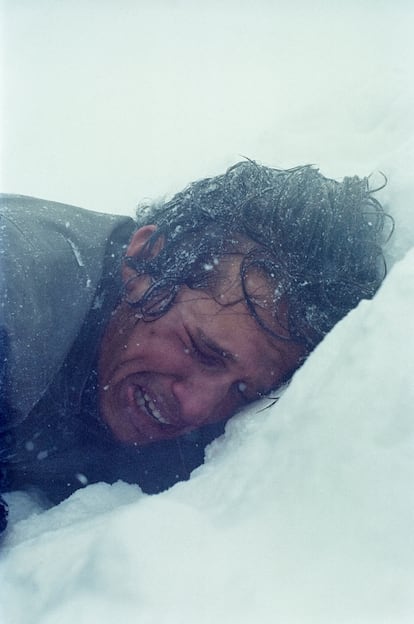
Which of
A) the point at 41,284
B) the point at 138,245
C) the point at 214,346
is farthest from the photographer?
the point at 138,245

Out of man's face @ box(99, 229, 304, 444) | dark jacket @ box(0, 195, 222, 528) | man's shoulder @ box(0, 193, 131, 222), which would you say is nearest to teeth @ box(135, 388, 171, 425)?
man's face @ box(99, 229, 304, 444)

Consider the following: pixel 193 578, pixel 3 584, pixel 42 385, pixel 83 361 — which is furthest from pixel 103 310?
pixel 193 578

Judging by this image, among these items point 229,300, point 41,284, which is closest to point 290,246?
point 229,300

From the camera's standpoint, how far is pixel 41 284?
1.12 m

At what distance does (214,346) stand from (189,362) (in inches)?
2.8

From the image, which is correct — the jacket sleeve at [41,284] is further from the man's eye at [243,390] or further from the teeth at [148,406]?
the man's eye at [243,390]

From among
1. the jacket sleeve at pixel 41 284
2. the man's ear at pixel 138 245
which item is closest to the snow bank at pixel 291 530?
the jacket sleeve at pixel 41 284

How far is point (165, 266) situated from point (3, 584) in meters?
0.79

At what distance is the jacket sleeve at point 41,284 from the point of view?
3.47 ft

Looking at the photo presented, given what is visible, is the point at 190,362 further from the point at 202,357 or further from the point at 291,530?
the point at 291,530

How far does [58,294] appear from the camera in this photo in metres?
1.17

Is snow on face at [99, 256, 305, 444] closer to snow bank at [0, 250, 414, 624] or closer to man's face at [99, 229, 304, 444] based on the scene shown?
man's face at [99, 229, 304, 444]

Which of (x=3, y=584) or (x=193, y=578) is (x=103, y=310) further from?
(x=193, y=578)

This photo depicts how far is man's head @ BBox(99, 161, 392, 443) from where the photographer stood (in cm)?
126
